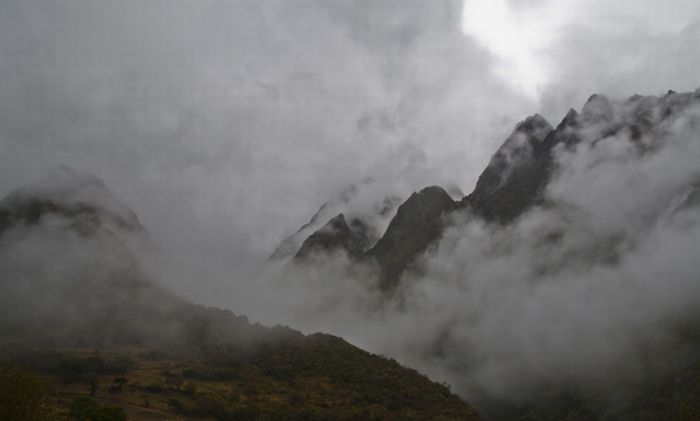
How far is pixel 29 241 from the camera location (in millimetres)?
169625

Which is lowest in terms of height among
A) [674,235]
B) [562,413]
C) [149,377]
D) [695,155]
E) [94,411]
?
[94,411]

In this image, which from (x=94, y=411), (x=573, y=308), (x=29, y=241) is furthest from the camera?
(x=573, y=308)

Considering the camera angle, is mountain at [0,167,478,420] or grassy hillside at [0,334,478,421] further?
mountain at [0,167,478,420]

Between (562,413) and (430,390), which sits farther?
(562,413)

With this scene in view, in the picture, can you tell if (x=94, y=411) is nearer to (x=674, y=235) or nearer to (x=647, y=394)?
(x=647, y=394)

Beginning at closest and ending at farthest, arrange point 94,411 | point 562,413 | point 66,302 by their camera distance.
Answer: point 94,411 → point 562,413 → point 66,302

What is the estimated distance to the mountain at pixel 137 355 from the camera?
93750mm

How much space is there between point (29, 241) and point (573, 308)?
162883 mm

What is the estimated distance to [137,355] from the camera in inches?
4983

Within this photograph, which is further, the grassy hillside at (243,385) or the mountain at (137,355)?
the mountain at (137,355)

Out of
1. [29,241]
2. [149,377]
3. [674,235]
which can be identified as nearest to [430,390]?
[149,377]

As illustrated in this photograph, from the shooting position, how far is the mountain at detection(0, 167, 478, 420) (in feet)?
308

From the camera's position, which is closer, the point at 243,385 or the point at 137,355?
the point at 243,385

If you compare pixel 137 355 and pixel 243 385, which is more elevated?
pixel 137 355
